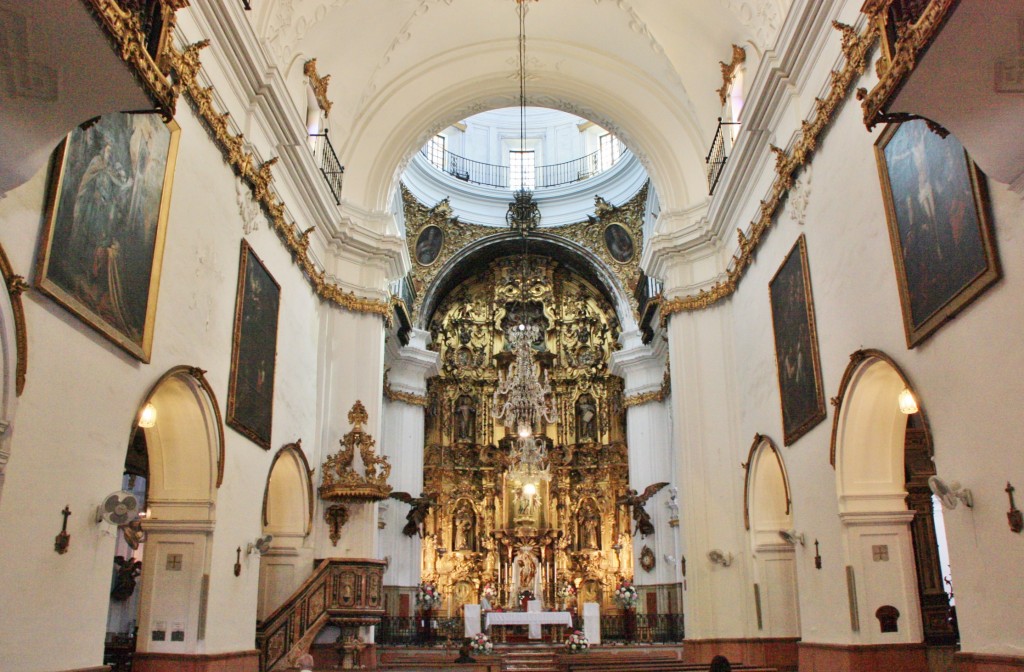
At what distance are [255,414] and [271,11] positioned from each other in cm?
558

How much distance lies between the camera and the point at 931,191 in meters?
7.95

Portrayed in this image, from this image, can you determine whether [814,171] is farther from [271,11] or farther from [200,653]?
[200,653]

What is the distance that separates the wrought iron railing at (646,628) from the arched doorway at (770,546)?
7174 millimetres

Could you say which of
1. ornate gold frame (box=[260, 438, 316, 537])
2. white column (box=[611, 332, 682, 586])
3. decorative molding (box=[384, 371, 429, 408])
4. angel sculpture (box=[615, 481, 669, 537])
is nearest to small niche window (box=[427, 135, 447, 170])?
decorative molding (box=[384, 371, 429, 408])

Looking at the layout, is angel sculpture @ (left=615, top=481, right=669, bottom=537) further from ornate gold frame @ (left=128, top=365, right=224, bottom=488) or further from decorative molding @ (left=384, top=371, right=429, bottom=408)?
ornate gold frame @ (left=128, top=365, right=224, bottom=488)

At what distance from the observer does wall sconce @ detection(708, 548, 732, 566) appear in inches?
600

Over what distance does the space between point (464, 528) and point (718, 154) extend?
14.9 metres

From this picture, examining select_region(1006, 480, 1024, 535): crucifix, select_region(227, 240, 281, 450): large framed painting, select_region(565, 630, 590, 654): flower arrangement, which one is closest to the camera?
select_region(1006, 480, 1024, 535): crucifix

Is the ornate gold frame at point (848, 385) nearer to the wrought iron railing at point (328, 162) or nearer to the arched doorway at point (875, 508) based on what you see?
the arched doorway at point (875, 508)

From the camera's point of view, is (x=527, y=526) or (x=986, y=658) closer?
(x=986, y=658)

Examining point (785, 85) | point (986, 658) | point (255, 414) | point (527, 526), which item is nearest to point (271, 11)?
point (255, 414)

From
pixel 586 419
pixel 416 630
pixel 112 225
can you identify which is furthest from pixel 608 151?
pixel 112 225

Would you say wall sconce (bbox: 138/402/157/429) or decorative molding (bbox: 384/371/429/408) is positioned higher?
decorative molding (bbox: 384/371/429/408)

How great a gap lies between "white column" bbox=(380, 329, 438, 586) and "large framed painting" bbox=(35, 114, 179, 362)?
14.4 metres
